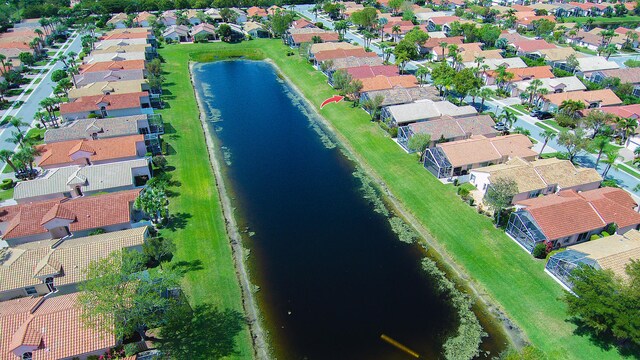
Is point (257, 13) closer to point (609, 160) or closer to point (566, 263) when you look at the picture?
point (609, 160)

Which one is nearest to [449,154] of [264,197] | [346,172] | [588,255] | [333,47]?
[346,172]

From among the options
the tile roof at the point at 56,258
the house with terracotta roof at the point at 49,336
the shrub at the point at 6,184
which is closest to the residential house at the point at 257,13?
the shrub at the point at 6,184

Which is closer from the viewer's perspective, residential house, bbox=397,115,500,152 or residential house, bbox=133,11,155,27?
residential house, bbox=397,115,500,152

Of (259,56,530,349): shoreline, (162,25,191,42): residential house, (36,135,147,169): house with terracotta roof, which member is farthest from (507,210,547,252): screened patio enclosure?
(162,25,191,42): residential house

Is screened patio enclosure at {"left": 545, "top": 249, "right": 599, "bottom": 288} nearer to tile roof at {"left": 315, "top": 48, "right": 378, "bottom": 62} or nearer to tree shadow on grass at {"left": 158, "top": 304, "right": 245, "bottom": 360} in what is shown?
tree shadow on grass at {"left": 158, "top": 304, "right": 245, "bottom": 360}

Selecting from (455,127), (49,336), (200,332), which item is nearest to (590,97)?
(455,127)

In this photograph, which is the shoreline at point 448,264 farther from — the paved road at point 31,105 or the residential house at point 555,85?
the paved road at point 31,105
